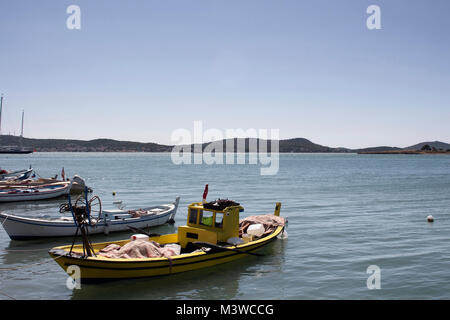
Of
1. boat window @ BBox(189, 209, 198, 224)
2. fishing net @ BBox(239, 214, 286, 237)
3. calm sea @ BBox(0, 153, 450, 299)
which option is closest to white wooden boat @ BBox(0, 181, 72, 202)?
calm sea @ BBox(0, 153, 450, 299)

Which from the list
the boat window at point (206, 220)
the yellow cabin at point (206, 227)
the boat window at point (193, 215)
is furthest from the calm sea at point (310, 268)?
the boat window at point (193, 215)

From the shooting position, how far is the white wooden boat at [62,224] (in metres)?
20.6

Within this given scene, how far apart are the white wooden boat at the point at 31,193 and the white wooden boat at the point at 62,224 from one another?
13.4m

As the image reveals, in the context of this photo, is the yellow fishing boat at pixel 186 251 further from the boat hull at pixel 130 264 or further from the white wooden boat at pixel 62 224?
the white wooden boat at pixel 62 224

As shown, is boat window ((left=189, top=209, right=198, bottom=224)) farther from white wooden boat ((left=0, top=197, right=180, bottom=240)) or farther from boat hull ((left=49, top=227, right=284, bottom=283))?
white wooden boat ((left=0, top=197, right=180, bottom=240))

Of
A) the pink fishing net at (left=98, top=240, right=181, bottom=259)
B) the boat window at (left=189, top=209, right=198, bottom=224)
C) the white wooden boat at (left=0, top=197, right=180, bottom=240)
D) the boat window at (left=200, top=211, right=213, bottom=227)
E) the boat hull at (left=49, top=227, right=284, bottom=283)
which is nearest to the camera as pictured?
the boat hull at (left=49, top=227, right=284, bottom=283)

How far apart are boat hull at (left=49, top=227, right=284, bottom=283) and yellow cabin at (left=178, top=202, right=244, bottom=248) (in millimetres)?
1108

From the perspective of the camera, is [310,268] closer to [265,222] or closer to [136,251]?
[265,222]

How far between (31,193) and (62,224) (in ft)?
60.9

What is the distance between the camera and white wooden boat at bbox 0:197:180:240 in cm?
Result: 2061

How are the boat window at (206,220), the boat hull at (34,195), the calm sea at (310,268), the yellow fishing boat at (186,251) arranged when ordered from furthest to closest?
the boat hull at (34,195), the boat window at (206,220), the calm sea at (310,268), the yellow fishing boat at (186,251)

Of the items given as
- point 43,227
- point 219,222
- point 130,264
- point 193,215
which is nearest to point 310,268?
point 219,222
